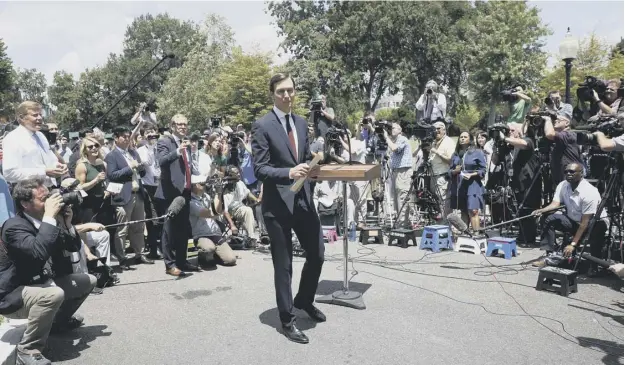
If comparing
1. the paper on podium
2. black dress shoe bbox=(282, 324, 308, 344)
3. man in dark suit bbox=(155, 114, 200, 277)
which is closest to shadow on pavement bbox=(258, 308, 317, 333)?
black dress shoe bbox=(282, 324, 308, 344)

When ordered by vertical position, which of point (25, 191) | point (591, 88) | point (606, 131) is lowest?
point (25, 191)

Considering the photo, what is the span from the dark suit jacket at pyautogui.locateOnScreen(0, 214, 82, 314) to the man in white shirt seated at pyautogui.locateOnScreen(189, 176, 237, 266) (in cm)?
310

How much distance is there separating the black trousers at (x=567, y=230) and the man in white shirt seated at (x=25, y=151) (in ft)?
19.2

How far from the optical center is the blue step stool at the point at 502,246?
7148 mm

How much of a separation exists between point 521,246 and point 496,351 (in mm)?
4408

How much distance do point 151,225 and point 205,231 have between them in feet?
2.96

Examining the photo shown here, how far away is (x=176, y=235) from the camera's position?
6.43 metres

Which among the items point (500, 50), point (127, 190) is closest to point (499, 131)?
point (127, 190)

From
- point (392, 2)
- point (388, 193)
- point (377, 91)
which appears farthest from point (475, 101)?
point (388, 193)

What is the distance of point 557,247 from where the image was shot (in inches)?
269

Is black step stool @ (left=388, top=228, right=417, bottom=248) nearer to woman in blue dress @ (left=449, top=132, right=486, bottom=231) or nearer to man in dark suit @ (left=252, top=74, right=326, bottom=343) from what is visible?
woman in blue dress @ (left=449, top=132, right=486, bottom=231)

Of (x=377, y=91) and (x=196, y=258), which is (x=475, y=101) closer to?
(x=377, y=91)

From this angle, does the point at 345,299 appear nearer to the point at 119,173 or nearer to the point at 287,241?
the point at 287,241

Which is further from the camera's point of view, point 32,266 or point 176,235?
point 176,235
